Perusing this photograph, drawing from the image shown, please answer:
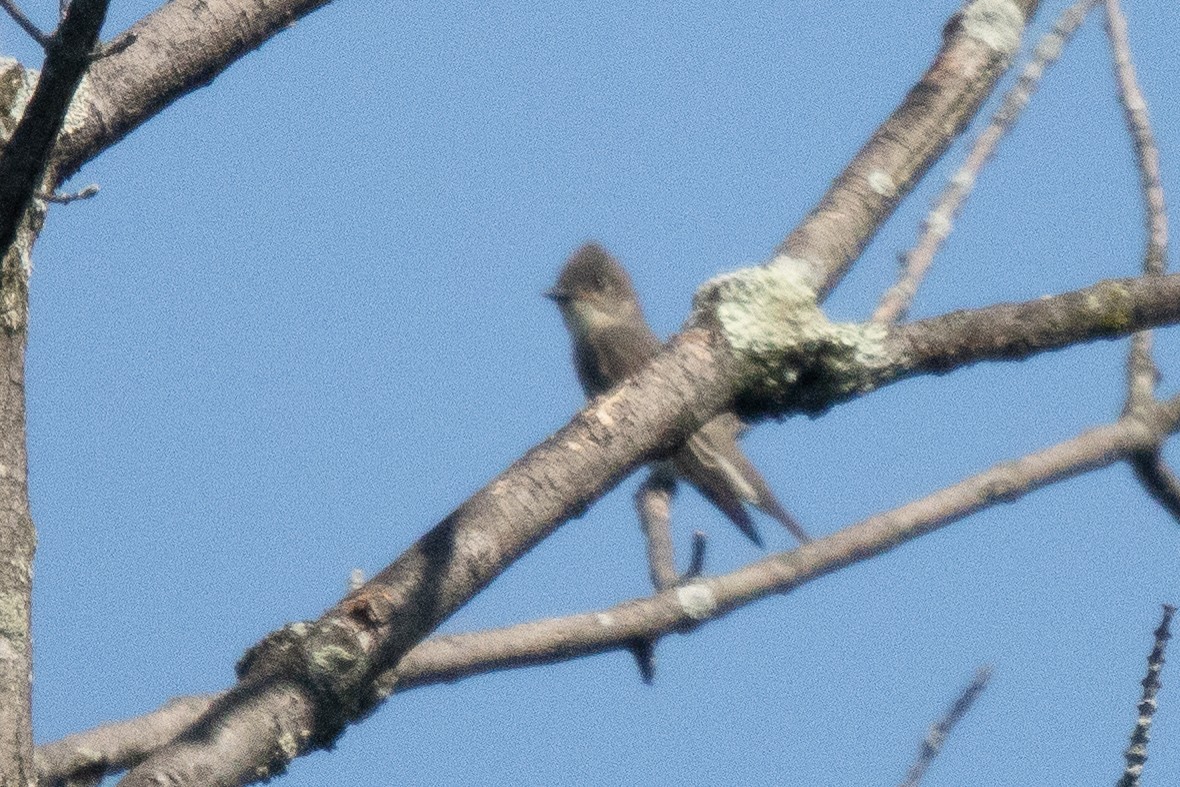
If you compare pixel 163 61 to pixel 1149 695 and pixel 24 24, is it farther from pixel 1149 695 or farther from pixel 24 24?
pixel 1149 695

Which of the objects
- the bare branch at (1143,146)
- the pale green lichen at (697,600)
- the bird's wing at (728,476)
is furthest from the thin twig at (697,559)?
the bird's wing at (728,476)

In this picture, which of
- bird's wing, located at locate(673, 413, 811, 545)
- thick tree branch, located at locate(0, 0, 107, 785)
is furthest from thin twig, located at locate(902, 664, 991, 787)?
bird's wing, located at locate(673, 413, 811, 545)

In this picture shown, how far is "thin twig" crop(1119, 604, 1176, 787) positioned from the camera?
7.59 feet

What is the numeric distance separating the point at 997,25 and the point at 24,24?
223 centimetres

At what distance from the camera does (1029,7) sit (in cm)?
356

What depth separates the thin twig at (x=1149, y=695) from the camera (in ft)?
7.59

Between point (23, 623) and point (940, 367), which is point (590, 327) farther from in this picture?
point (23, 623)

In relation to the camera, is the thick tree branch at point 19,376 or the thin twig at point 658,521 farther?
the thin twig at point 658,521

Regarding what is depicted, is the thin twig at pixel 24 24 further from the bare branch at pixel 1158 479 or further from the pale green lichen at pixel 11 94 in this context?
the bare branch at pixel 1158 479

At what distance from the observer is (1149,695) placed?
249 cm

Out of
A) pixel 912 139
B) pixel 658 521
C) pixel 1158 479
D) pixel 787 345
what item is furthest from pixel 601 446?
pixel 658 521

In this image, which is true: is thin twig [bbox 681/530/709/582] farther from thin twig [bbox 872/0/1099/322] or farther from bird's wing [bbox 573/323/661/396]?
bird's wing [bbox 573/323/661/396]

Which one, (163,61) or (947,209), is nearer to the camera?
(163,61)

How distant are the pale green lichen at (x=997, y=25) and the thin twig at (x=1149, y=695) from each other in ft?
4.64
